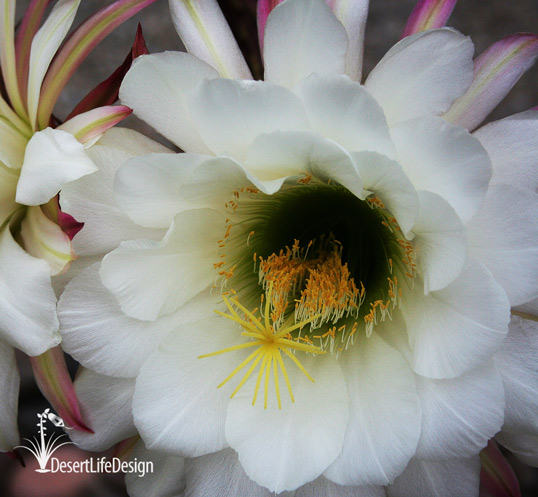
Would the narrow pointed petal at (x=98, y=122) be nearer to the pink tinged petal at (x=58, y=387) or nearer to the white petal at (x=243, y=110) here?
the white petal at (x=243, y=110)

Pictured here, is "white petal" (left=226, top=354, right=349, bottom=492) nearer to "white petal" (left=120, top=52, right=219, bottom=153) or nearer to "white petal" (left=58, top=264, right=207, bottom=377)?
"white petal" (left=58, top=264, right=207, bottom=377)

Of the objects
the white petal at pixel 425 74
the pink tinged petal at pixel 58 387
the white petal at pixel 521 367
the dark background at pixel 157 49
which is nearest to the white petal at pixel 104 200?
the pink tinged petal at pixel 58 387

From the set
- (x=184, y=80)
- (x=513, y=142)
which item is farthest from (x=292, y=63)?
(x=513, y=142)

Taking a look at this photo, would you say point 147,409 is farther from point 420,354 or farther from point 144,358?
point 420,354

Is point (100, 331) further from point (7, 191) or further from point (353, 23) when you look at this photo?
point (353, 23)

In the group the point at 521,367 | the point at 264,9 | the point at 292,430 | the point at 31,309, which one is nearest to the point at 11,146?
the point at 31,309

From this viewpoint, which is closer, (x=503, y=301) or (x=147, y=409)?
(x=503, y=301)
